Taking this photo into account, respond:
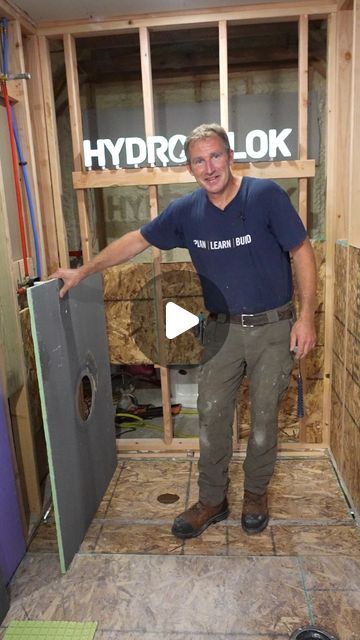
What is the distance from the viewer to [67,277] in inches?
83.4

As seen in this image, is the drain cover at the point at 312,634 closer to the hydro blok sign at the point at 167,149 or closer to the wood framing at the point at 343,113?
the wood framing at the point at 343,113

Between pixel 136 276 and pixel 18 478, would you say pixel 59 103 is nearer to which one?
pixel 136 276

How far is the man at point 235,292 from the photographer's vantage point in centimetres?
206

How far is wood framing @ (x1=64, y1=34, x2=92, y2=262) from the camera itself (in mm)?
2656

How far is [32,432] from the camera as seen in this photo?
2494 mm

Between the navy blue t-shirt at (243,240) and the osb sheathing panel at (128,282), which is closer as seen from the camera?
the navy blue t-shirt at (243,240)

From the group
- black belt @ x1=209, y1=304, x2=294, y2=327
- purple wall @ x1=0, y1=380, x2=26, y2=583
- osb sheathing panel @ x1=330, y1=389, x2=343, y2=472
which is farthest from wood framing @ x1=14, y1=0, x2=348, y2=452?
purple wall @ x1=0, y1=380, x2=26, y2=583

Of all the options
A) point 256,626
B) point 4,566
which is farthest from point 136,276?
point 256,626

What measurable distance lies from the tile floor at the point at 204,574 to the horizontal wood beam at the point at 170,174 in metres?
1.67

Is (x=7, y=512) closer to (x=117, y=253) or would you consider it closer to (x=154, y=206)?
(x=117, y=253)

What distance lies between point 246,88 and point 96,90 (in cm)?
115

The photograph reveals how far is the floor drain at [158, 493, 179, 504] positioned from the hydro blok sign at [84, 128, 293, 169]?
176 cm

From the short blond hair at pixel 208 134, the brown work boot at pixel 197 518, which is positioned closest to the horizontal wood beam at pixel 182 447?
the brown work boot at pixel 197 518

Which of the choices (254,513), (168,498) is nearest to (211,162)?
(254,513)
